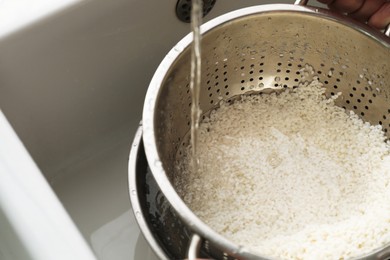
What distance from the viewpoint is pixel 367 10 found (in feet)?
2.37

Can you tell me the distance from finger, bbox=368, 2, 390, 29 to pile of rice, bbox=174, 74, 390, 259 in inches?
4.4

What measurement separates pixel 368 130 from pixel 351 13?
0.15 metres

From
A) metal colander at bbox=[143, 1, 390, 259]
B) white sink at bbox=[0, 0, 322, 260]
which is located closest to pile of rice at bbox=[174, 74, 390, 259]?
metal colander at bbox=[143, 1, 390, 259]

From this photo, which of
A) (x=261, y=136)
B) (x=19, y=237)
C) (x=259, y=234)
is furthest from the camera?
(x=261, y=136)

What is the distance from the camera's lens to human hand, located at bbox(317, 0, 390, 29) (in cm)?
71

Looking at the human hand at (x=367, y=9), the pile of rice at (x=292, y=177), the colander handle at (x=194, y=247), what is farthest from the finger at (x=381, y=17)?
the colander handle at (x=194, y=247)

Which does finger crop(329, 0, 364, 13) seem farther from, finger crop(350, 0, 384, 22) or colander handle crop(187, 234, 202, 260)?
colander handle crop(187, 234, 202, 260)

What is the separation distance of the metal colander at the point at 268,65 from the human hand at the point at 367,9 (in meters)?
0.04

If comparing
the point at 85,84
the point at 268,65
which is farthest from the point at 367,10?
the point at 85,84

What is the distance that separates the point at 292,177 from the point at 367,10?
0.23 m

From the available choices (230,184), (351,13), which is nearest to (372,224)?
(230,184)

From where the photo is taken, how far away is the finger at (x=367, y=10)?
2.34 feet

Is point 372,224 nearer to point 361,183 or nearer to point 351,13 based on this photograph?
point 361,183

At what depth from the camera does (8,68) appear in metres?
0.66
